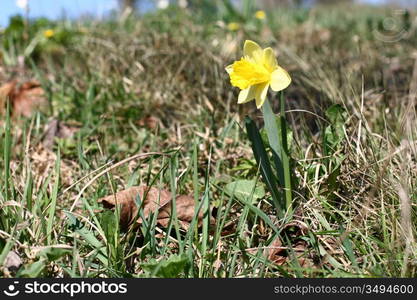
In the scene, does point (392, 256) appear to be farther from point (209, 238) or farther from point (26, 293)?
point (26, 293)

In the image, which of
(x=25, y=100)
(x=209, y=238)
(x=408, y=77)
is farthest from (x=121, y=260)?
(x=408, y=77)

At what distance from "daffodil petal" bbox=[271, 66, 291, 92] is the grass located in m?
0.27

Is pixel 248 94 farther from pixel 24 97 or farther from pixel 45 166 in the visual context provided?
pixel 24 97

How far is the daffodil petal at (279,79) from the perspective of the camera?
149cm

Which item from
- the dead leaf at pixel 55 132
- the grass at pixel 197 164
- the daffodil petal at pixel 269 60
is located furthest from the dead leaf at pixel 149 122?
the daffodil petal at pixel 269 60

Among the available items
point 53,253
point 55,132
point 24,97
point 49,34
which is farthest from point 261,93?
point 49,34

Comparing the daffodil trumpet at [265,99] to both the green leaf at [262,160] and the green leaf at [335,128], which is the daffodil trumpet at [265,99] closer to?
the green leaf at [262,160]

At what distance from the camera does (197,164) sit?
1995 mm

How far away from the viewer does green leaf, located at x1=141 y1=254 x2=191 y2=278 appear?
143 cm

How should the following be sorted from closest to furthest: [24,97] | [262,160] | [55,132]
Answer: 1. [262,160]
2. [55,132]
3. [24,97]

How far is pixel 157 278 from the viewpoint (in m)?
1.40

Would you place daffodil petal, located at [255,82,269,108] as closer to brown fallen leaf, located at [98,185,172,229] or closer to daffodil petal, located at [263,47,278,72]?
daffodil petal, located at [263,47,278,72]

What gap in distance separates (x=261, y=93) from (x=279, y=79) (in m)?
0.06

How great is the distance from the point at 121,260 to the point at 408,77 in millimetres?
2222
